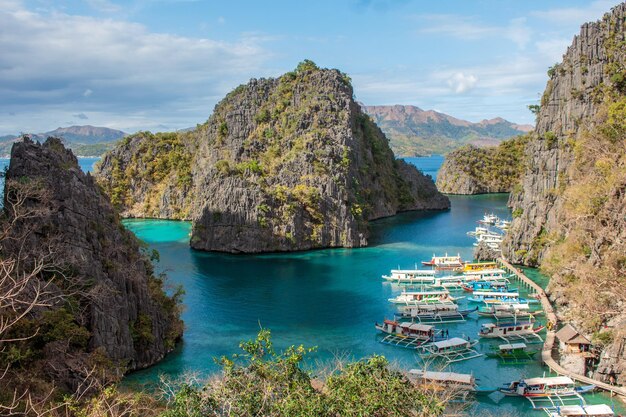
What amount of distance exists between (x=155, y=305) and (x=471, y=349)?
1085 inches

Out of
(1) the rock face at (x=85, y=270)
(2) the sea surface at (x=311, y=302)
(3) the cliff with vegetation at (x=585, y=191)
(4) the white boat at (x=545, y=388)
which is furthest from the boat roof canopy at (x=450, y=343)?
(1) the rock face at (x=85, y=270)

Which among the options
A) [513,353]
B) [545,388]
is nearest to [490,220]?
[513,353]

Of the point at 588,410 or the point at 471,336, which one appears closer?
the point at 588,410

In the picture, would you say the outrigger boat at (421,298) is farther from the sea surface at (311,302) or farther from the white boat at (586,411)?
the white boat at (586,411)

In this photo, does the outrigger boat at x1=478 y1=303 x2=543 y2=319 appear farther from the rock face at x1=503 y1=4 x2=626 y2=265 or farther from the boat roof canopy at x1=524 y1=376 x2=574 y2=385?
the rock face at x1=503 y1=4 x2=626 y2=265

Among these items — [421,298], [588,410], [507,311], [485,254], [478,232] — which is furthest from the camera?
[478,232]

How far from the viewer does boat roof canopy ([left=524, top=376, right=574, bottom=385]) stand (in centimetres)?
3903

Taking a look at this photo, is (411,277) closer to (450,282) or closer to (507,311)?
(450,282)

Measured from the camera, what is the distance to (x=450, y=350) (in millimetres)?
47500

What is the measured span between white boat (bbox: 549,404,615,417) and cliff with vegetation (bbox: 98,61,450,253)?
196 ft

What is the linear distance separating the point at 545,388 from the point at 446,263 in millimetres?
41837

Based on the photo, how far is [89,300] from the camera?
4003cm

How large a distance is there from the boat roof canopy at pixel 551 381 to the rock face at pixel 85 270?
1127 inches

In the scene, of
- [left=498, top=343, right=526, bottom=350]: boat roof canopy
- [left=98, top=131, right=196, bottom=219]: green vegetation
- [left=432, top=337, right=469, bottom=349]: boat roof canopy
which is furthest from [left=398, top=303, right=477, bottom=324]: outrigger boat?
[left=98, top=131, right=196, bottom=219]: green vegetation
